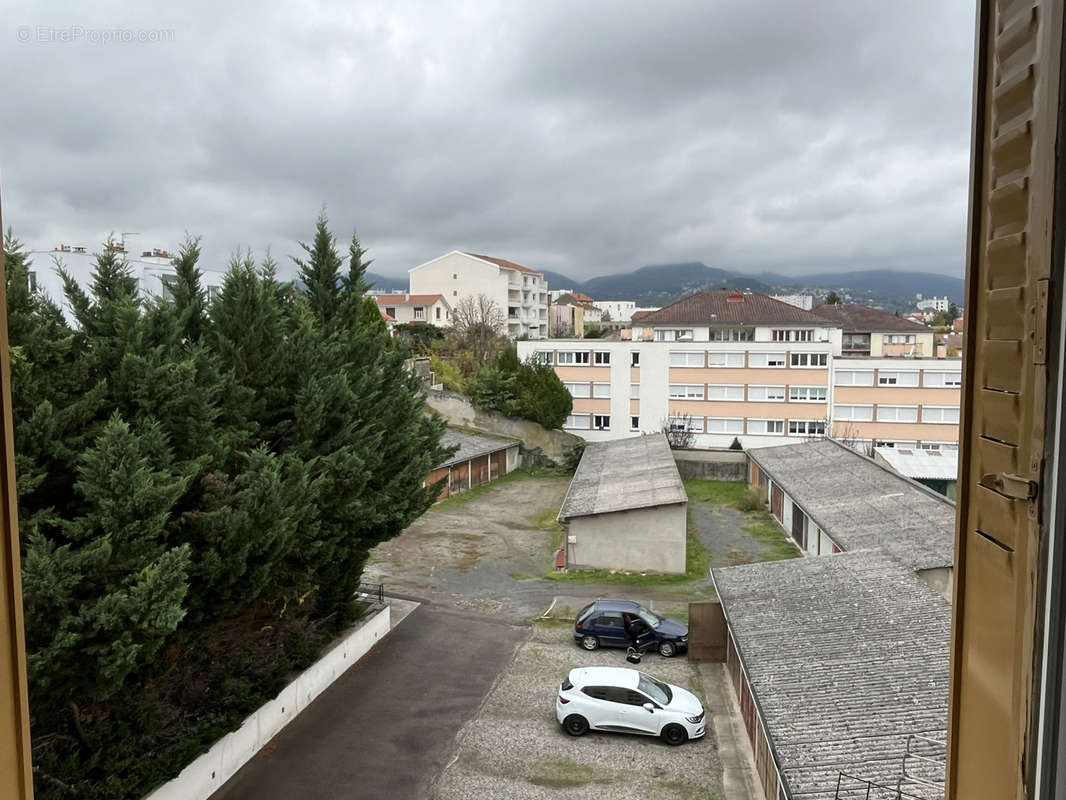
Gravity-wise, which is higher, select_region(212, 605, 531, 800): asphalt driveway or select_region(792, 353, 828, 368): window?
select_region(792, 353, 828, 368): window

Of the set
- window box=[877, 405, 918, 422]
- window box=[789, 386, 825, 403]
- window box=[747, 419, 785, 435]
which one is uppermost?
window box=[789, 386, 825, 403]

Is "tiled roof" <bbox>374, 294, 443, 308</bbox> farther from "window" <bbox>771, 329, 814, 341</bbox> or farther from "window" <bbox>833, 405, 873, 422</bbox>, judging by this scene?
"window" <bbox>833, 405, 873, 422</bbox>

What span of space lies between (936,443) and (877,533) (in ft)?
62.5

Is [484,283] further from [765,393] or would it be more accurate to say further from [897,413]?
[897,413]

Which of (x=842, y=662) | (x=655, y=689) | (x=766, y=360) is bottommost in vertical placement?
(x=655, y=689)

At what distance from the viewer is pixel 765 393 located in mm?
35531

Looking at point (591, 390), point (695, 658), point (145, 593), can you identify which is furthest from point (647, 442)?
point (145, 593)

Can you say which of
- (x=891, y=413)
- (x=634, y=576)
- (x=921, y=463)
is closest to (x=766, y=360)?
(x=891, y=413)

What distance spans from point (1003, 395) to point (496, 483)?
31.2 metres

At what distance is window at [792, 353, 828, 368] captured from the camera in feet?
112

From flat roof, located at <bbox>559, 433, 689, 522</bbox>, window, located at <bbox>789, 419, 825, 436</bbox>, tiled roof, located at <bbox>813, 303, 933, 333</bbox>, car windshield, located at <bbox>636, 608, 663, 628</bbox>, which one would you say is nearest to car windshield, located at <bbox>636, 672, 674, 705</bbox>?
car windshield, located at <bbox>636, 608, 663, 628</bbox>

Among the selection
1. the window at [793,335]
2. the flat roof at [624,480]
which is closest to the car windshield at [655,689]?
the flat roof at [624,480]

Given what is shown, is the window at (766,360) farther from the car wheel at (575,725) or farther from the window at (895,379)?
the car wheel at (575,725)

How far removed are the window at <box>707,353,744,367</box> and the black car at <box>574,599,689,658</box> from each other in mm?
22208
